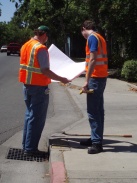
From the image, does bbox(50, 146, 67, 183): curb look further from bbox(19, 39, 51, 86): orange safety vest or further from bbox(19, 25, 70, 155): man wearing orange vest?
bbox(19, 39, 51, 86): orange safety vest

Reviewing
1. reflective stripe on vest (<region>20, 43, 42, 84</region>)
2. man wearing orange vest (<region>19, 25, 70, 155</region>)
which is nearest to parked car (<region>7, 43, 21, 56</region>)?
man wearing orange vest (<region>19, 25, 70, 155</region>)

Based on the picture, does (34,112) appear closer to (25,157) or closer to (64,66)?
(25,157)

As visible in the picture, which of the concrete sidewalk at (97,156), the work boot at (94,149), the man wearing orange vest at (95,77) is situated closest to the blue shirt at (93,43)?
the man wearing orange vest at (95,77)

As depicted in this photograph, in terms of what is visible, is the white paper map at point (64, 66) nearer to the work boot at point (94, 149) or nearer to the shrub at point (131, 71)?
the work boot at point (94, 149)

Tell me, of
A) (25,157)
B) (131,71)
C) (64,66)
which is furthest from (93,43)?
(131,71)

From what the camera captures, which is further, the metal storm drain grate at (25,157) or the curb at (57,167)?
the metal storm drain grate at (25,157)

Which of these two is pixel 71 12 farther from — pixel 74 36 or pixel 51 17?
pixel 74 36

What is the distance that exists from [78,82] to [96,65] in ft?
39.2

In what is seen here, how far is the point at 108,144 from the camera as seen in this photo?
672cm

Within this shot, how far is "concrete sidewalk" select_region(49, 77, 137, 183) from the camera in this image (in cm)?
509

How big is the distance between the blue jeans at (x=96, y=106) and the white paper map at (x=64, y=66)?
540mm

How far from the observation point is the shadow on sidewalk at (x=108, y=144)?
21.0 feet

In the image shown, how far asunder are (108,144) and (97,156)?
0.78 metres

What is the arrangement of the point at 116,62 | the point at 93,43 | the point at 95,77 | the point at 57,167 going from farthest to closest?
the point at 116,62, the point at 95,77, the point at 93,43, the point at 57,167
